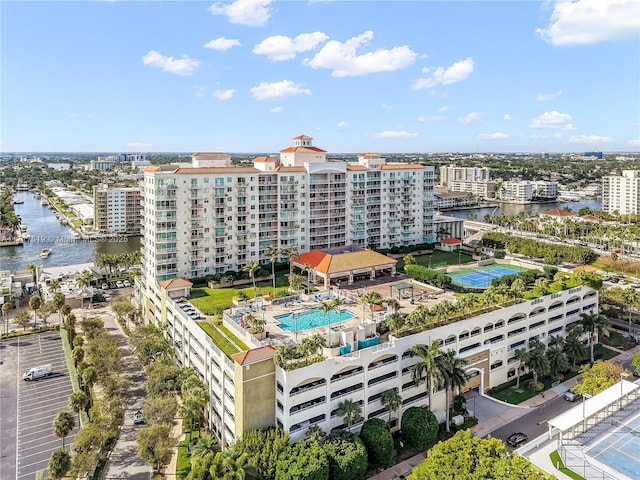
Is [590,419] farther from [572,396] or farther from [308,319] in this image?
[308,319]

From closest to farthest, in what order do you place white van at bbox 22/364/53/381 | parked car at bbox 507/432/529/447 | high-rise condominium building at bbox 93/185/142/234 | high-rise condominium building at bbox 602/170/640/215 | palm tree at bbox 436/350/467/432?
parked car at bbox 507/432/529/447, palm tree at bbox 436/350/467/432, white van at bbox 22/364/53/381, high-rise condominium building at bbox 93/185/142/234, high-rise condominium building at bbox 602/170/640/215

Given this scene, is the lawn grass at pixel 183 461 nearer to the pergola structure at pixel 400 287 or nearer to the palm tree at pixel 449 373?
the palm tree at pixel 449 373

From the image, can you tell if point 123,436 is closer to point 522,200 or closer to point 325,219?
point 325,219

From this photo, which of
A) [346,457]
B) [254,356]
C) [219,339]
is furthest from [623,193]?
[254,356]

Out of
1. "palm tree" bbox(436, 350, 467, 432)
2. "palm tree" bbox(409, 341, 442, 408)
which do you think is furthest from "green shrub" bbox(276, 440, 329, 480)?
"palm tree" bbox(436, 350, 467, 432)

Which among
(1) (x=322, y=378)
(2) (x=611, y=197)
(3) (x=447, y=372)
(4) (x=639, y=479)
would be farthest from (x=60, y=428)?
(2) (x=611, y=197)

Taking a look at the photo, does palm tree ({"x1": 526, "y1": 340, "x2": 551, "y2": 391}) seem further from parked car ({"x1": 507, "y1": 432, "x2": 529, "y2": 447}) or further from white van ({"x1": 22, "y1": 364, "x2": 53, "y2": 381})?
white van ({"x1": 22, "y1": 364, "x2": 53, "y2": 381})
